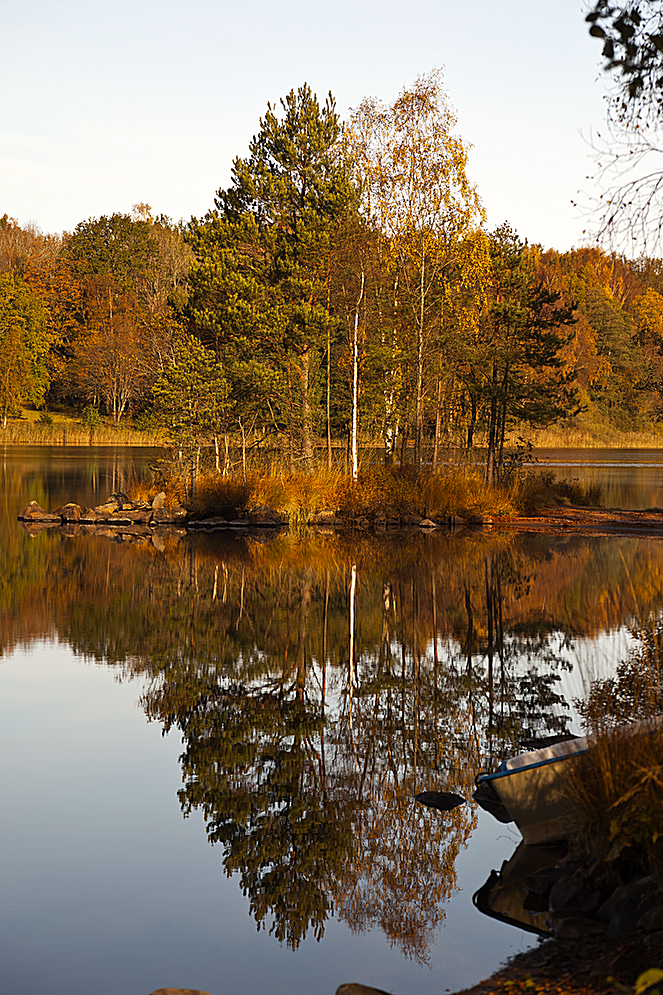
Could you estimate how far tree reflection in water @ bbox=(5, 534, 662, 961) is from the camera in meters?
6.61

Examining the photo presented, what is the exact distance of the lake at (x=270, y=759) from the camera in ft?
18.5

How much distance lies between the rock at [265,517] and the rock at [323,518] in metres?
0.99

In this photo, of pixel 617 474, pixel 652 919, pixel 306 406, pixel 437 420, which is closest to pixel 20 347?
pixel 617 474

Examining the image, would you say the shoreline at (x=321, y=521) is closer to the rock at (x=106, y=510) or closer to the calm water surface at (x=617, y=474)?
the rock at (x=106, y=510)

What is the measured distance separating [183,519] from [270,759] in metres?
24.1

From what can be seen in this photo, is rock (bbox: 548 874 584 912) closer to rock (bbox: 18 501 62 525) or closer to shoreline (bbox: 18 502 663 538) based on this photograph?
shoreline (bbox: 18 502 663 538)

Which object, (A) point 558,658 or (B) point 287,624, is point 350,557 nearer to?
(B) point 287,624

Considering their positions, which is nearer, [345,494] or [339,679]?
[339,679]

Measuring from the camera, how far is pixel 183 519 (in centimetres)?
3238

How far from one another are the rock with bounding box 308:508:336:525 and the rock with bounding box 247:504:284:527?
0.99 metres

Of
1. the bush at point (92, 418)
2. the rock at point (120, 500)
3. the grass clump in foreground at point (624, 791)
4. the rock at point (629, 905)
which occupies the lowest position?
the rock at point (120, 500)

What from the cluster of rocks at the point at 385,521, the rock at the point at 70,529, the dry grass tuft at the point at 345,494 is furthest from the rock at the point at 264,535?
the rock at the point at 70,529

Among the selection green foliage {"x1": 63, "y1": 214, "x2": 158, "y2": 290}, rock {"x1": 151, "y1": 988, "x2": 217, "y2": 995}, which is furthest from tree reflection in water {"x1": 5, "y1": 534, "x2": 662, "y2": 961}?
green foliage {"x1": 63, "y1": 214, "x2": 158, "y2": 290}

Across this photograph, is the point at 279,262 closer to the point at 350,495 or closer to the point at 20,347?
the point at 350,495
